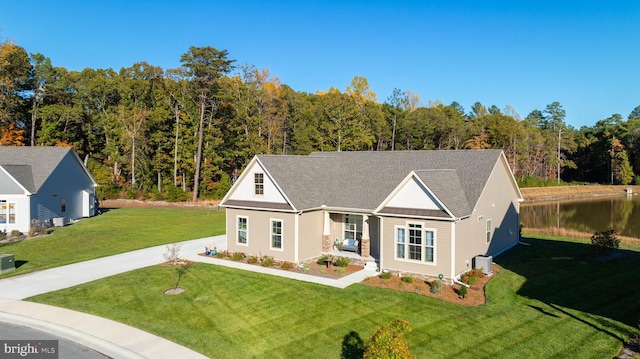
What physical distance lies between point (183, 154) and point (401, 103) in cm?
4399

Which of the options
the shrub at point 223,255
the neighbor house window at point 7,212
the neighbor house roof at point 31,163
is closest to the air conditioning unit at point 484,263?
the shrub at point 223,255

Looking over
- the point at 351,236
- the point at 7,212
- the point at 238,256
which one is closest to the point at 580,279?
the point at 351,236

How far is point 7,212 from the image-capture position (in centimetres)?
2869

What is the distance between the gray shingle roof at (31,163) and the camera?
29594mm

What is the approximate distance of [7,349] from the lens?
38.0 feet

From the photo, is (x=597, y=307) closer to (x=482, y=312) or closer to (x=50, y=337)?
(x=482, y=312)

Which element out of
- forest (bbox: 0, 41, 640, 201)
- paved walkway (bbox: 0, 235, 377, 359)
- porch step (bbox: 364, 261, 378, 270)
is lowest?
paved walkway (bbox: 0, 235, 377, 359)

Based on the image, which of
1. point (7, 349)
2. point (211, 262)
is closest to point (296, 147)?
point (211, 262)

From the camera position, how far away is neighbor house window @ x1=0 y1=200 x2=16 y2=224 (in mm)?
28656

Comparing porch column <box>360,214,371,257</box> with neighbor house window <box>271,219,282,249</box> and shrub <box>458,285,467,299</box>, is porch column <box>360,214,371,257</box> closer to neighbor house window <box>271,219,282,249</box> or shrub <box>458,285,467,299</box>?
neighbor house window <box>271,219,282,249</box>

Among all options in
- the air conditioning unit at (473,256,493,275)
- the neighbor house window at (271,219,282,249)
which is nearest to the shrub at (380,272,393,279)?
the air conditioning unit at (473,256,493,275)

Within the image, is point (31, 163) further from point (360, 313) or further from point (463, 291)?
point (463, 291)

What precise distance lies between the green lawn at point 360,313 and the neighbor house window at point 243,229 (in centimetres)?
294

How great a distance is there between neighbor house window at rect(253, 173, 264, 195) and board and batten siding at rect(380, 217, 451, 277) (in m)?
6.45
